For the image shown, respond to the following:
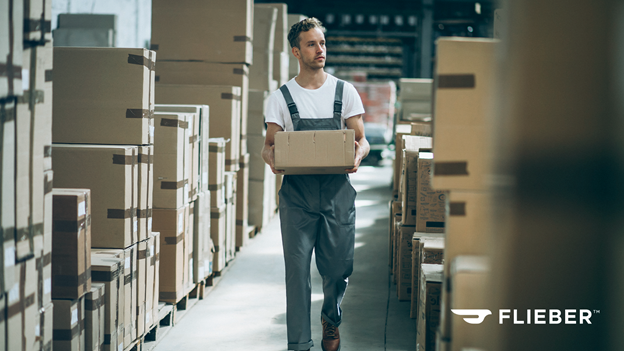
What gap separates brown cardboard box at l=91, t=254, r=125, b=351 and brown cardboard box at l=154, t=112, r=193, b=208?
2.36ft

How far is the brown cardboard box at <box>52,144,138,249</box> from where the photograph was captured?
8.66ft

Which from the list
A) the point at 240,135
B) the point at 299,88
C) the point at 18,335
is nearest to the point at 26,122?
the point at 18,335

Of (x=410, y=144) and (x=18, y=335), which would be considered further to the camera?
(x=410, y=144)

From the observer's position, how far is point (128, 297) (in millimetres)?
2707

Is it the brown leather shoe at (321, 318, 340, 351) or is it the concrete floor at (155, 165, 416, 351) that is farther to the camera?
the concrete floor at (155, 165, 416, 351)

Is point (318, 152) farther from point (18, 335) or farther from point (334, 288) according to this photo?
point (18, 335)

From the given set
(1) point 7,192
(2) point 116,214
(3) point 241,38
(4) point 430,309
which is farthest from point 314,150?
(3) point 241,38

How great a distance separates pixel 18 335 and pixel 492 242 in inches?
58.2

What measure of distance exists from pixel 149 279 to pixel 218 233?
1.29m

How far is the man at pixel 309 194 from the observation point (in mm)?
2713

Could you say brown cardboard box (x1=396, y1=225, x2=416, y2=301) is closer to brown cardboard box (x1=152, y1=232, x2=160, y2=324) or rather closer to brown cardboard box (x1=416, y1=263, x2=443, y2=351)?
brown cardboard box (x1=416, y1=263, x2=443, y2=351)

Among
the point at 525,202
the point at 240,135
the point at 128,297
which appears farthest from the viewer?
the point at 240,135

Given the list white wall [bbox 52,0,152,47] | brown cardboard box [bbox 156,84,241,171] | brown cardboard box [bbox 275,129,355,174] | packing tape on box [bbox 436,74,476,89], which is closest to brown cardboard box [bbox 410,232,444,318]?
brown cardboard box [bbox 275,129,355,174]

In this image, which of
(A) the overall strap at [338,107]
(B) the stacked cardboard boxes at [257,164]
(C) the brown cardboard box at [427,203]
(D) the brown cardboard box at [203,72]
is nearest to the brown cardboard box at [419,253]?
(C) the brown cardboard box at [427,203]
